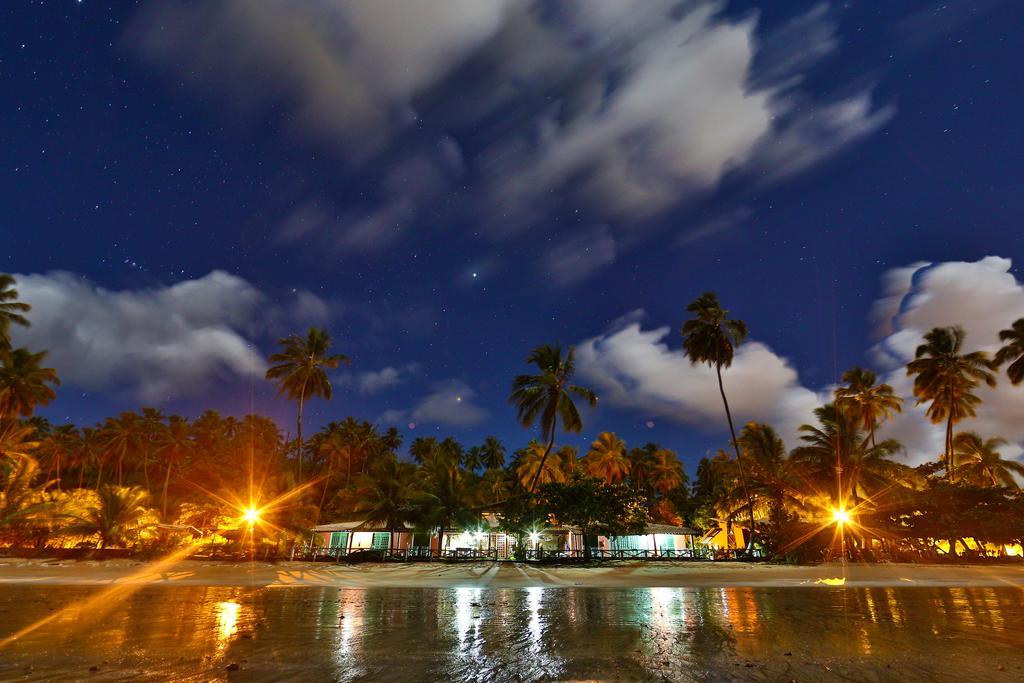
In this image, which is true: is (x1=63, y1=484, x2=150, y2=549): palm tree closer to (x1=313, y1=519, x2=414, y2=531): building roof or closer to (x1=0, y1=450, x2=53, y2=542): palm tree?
(x1=0, y1=450, x2=53, y2=542): palm tree

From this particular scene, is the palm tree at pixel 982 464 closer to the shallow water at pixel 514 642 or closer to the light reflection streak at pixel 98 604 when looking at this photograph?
the shallow water at pixel 514 642

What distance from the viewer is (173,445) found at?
183 ft

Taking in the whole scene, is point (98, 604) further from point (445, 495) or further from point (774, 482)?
point (774, 482)

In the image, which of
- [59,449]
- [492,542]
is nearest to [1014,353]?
[492,542]

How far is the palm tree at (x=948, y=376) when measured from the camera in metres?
42.6

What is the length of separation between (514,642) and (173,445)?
6222 cm

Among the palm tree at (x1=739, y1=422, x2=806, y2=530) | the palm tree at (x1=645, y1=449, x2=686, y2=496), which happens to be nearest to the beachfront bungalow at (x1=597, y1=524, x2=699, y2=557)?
the palm tree at (x1=739, y1=422, x2=806, y2=530)

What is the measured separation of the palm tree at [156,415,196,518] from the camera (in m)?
55.6

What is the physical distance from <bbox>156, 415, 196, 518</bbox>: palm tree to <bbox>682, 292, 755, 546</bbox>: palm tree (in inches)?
2165

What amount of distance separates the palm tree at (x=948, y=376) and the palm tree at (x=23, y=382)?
7647 cm

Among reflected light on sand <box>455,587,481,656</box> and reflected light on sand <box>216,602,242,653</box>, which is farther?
reflected light on sand <box>216,602,242,653</box>

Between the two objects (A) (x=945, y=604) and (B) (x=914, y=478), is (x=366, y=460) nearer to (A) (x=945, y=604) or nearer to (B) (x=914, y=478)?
(B) (x=914, y=478)

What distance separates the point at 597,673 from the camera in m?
5.16

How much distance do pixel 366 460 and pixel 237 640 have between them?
69867 millimetres
